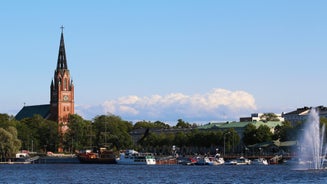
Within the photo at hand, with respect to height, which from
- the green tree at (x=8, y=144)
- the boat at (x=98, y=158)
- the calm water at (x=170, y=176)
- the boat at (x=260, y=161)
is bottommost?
the calm water at (x=170, y=176)

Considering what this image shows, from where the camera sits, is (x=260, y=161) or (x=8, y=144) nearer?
(x=260, y=161)

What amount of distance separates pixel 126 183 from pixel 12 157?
107 m

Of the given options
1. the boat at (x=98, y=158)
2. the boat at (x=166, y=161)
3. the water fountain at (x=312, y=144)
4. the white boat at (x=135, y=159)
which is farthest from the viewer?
the boat at (x=98, y=158)

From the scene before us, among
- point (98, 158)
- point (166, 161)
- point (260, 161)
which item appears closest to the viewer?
point (260, 161)

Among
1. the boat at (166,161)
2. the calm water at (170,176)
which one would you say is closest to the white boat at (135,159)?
the boat at (166,161)

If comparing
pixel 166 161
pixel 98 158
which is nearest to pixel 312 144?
pixel 166 161

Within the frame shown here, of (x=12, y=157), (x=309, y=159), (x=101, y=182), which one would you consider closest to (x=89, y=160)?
(x=12, y=157)

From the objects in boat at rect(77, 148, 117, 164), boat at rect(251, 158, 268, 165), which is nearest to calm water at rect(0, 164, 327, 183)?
boat at rect(251, 158, 268, 165)

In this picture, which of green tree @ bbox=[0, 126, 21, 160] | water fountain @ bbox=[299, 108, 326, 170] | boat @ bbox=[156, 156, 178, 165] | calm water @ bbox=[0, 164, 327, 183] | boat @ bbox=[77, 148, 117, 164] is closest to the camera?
calm water @ bbox=[0, 164, 327, 183]

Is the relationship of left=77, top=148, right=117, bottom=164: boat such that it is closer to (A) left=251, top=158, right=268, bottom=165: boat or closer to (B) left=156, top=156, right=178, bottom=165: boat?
(B) left=156, top=156, right=178, bottom=165: boat

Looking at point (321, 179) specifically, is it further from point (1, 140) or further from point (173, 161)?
point (1, 140)

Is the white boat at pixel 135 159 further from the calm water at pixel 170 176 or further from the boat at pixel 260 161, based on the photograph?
the calm water at pixel 170 176

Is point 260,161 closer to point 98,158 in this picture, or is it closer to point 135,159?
point 135,159

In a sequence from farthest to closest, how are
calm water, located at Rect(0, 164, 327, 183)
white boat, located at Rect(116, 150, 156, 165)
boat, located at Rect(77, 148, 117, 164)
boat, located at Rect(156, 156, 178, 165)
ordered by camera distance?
1. boat, located at Rect(77, 148, 117, 164)
2. boat, located at Rect(156, 156, 178, 165)
3. white boat, located at Rect(116, 150, 156, 165)
4. calm water, located at Rect(0, 164, 327, 183)
